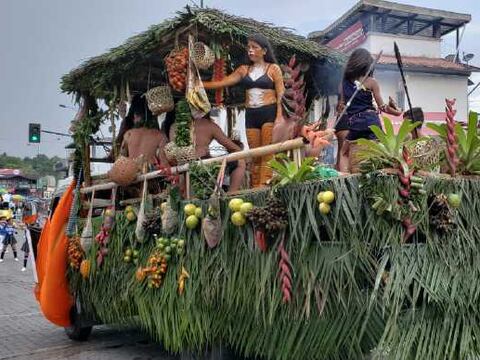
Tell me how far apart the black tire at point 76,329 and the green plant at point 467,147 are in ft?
15.4

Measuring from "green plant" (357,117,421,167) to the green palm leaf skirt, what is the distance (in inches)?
5.0

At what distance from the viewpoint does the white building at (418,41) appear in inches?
661

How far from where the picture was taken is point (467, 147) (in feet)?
11.7

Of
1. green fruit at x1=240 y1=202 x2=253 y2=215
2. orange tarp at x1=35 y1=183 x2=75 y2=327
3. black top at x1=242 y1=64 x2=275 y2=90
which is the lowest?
orange tarp at x1=35 y1=183 x2=75 y2=327

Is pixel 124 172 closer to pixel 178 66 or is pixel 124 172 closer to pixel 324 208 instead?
pixel 178 66

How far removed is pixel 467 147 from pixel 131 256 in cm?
306

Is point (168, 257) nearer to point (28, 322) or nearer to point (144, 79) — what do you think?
point (144, 79)

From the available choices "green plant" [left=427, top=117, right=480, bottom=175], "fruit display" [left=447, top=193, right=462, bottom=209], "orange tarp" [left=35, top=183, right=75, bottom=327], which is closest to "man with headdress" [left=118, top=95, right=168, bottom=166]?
"orange tarp" [left=35, top=183, right=75, bottom=327]

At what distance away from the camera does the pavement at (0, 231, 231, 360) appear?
239 inches

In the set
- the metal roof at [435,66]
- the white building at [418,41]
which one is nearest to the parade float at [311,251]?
the white building at [418,41]

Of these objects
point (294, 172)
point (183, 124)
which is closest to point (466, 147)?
point (294, 172)

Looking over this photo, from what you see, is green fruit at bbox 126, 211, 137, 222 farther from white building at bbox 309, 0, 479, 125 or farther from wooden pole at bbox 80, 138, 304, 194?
white building at bbox 309, 0, 479, 125

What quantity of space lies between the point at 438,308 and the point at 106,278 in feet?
11.7

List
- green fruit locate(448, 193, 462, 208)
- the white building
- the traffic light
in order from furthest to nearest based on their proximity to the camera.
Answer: the traffic light, the white building, green fruit locate(448, 193, 462, 208)
